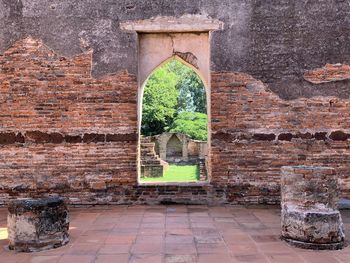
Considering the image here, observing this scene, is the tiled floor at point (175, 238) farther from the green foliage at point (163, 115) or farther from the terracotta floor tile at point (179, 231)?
the green foliage at point (163, 115)

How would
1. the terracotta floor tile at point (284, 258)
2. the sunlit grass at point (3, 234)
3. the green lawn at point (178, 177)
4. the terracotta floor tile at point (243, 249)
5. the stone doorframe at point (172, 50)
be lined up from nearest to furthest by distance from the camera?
the terracotta floor tile at point (284, 258) → the terracotta floor tile at point (243, 249) → the sunlit grass at point (3, 234) → the stone doorframe at point (172, 50) → the green lawn at point (178, 177)

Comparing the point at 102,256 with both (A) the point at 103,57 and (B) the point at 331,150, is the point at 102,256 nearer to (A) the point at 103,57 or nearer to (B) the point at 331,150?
(A) the point at 103,57

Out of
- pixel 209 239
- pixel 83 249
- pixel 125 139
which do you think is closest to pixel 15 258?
pixel 83 249

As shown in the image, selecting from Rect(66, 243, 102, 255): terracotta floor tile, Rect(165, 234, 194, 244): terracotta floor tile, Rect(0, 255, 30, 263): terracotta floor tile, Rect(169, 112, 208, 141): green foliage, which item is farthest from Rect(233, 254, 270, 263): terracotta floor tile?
Rect(169, 112, 208, 141): green foliage

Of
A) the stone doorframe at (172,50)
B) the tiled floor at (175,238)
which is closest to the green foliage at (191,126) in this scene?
the stone doorframe at (172,50)

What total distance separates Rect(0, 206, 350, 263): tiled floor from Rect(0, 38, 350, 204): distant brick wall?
1.49ft

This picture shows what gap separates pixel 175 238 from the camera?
189 inches

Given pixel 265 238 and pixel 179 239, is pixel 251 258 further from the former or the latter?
pixel 179 239

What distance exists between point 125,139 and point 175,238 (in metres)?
2.62

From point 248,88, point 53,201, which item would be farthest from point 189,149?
point 53,201

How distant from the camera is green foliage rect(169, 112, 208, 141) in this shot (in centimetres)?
2773

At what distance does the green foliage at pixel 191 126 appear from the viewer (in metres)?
27.7

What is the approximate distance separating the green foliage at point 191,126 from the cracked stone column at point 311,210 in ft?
72.9

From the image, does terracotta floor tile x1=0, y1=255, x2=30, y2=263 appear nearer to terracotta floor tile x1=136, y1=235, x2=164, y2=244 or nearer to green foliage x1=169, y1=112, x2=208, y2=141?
terracotta floor tile x1=136, y1=235, x2=164, y2=244
